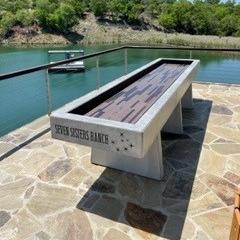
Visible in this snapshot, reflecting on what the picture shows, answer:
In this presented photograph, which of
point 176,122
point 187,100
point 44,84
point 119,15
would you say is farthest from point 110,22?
point 176,122

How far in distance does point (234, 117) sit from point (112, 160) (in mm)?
2272

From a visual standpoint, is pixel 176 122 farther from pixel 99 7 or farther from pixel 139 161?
pixel 99 7

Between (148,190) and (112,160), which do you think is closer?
(148,190)

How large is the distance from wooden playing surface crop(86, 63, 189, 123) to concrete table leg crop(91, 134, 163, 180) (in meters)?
0.34

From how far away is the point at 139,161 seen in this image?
2.91 m

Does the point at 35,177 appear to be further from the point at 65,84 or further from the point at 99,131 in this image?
the point at 65,84

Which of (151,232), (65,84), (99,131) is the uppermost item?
(99,131)

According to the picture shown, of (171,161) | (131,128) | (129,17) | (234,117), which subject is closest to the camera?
(131,128)

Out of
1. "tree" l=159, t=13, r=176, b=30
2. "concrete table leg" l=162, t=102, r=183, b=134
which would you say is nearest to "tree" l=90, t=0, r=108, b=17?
"tree" l=159, t=13, r=176, b=30

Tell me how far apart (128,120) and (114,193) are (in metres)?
0.68

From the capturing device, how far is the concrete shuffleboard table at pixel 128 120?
212cm

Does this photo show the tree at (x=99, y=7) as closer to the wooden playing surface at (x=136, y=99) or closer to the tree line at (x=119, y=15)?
the tree line at (x=119, y=15)

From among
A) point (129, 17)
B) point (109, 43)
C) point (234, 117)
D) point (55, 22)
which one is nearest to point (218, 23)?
point (129, 17)

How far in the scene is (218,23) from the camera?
2169 inches
